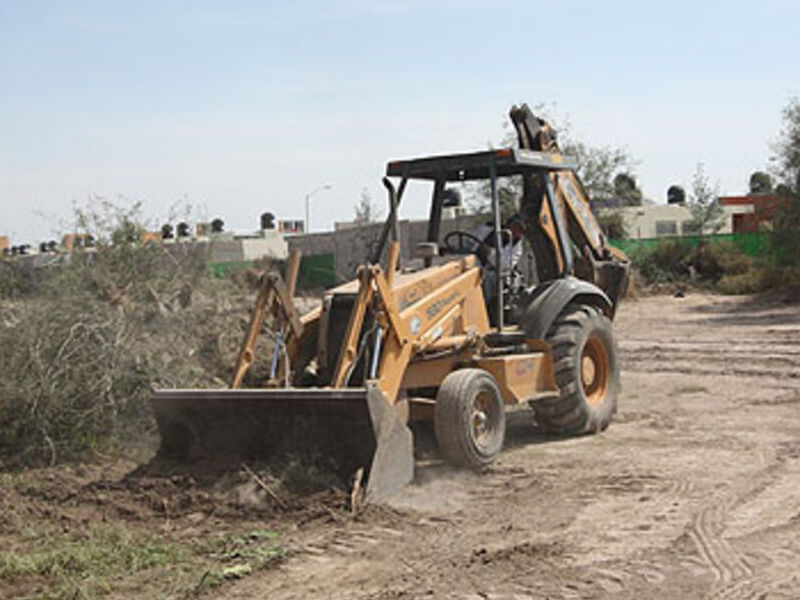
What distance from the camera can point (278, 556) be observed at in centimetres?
580

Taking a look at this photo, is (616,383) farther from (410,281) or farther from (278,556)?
(278,556)

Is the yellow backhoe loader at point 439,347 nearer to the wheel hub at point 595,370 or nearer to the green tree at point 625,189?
the wheel hub at point 595,370

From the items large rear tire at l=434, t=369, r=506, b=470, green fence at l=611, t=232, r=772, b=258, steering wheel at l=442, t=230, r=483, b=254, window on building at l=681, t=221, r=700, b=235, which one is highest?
window on building at l=681, t=221, r=700, b=235

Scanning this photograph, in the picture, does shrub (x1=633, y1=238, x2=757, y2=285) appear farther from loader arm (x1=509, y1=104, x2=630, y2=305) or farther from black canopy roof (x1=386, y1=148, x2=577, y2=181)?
black canopy roof (x1=386, y1=148, x2=577, y2=181)

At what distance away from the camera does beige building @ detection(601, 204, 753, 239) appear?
123 feet

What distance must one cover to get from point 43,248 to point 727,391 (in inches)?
333

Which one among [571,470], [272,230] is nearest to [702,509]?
[571,470]

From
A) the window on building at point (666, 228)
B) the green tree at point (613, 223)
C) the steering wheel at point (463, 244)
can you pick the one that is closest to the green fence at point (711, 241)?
the green tree at point (613, 223)

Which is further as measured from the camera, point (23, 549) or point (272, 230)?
point (272, 230)

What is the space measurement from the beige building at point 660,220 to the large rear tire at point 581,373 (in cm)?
2751

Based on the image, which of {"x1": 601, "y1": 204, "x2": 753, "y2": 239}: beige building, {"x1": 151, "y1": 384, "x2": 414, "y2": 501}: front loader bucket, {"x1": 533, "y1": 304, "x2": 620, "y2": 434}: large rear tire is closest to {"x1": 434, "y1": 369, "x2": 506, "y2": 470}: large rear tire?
{"x1": 151, "y1": 384, "x2": 414, "y2": 501}: front loader bucket

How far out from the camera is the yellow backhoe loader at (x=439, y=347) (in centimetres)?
708

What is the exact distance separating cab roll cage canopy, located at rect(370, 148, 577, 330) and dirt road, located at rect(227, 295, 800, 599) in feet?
5.39

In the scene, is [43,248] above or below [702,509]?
above
